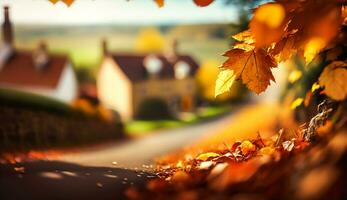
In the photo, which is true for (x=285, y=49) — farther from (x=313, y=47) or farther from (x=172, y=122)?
(x=172, y=122)

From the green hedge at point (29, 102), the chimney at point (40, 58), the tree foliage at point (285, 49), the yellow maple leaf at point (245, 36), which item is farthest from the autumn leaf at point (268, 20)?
the chimney at point (40, 58)

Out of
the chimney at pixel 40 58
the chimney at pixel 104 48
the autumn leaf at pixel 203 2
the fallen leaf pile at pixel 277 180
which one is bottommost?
the fallen leaf pile at pixel 277 180

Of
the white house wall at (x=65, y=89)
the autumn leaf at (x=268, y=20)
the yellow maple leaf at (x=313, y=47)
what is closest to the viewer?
the autumn leaf at (x=268, y=20)

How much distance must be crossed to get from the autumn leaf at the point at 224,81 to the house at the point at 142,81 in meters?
22.6

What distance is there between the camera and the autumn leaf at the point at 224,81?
172 centimetres

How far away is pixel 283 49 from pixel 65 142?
36.1 feet

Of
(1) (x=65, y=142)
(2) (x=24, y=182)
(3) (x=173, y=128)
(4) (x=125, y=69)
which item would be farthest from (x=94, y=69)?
(2) (x=24, y=182)

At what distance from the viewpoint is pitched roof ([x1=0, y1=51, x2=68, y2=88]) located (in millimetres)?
19719

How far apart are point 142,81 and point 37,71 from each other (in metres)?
7.03

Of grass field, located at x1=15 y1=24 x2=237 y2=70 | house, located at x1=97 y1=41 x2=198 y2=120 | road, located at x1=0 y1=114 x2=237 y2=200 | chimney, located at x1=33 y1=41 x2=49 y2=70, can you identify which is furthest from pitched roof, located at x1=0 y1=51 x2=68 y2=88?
road, located at x1=0 y1=114 x2=237 y2=200

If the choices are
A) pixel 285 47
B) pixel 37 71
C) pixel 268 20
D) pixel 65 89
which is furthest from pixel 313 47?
pixel 37 71

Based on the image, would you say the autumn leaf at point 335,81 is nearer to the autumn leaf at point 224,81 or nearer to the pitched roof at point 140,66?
the autumn leaf at point 224,81

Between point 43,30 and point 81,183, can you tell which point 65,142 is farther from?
point 43,30

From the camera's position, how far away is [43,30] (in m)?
28.9
